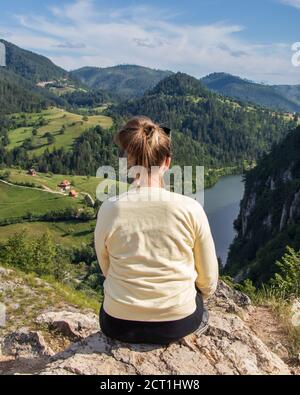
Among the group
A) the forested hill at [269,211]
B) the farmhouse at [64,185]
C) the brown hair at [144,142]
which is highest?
the brown hair at [144,142]

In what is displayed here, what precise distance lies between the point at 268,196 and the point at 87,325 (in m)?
73.1

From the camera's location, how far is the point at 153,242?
4012 millimetres

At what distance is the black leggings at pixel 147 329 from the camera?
13.8ft

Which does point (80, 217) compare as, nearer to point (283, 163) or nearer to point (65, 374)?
point (283, 163)

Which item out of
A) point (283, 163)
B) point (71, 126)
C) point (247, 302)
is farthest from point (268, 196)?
point (71, 126)

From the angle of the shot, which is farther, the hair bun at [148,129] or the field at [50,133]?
the field at [50,133]

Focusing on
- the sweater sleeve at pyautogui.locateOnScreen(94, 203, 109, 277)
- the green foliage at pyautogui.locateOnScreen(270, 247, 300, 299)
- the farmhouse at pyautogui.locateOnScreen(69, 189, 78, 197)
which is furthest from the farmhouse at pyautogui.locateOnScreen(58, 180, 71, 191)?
the sweater sleeve at pyautogui.locateOnScreen(94, 203, 109, 277)

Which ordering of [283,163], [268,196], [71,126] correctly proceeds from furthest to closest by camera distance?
[71,126] < [283,163] < [268,196]

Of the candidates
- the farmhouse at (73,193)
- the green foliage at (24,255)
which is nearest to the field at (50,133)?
the farmhouse at (73,193)

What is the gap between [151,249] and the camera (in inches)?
158

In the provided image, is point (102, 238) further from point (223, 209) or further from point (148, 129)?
point (223, 209)

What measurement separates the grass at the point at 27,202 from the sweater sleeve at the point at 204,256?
117546 millimetres

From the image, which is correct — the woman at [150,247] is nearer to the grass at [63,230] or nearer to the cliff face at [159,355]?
the cliff face at [159,355]

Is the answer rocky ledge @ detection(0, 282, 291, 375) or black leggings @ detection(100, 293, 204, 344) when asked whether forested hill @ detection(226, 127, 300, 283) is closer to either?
rocky ledge @ detection(0, 282, 291, 375)
